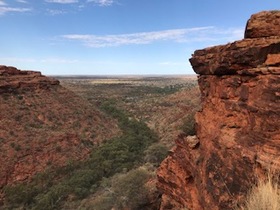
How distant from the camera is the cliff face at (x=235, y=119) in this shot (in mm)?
8109

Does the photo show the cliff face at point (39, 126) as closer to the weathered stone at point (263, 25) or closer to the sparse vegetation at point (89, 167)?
the sparse vegetation at point (89, 167)

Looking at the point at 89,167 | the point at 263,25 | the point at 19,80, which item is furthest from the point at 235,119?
the point at 19,80

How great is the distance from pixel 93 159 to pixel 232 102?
96.1 feet

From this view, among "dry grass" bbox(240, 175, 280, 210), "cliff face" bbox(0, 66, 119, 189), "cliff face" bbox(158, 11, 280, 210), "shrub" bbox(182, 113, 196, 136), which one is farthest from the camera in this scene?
"cliff face" bbox(0, 66, 119, 189)

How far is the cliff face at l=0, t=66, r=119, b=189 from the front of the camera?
34.8 metres

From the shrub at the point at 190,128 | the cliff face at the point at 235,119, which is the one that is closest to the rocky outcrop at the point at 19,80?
the shrub at the point at 190,128

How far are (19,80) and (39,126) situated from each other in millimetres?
11600

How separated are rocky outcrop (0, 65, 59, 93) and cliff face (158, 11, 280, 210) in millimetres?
41147

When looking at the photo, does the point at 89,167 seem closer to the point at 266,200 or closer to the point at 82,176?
the point at 82,176

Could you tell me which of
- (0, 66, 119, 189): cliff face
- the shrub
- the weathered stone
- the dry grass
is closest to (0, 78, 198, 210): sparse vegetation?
(0, 66, 119, 189): cliff face

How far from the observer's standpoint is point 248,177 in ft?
26.3

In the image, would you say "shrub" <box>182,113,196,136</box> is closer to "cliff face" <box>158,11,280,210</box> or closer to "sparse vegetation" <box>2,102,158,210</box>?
"cliff face" <box>158,11,280,210</box>

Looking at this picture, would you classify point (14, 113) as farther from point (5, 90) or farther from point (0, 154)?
point (0, 154)

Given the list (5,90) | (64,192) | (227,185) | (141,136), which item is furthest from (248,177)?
(5,90)
